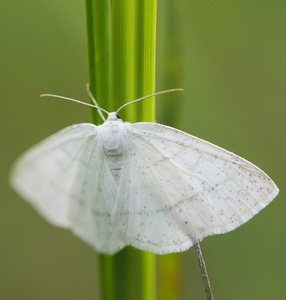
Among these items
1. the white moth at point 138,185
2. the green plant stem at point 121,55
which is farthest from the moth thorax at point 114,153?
the green plant stem at point 121,55

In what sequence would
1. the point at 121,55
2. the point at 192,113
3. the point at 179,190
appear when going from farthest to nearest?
the point at 192,113 < the point at 179,190 < the point at 121,55

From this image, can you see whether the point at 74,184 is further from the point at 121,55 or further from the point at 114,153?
the point at 121,55

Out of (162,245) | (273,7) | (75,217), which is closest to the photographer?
(162,245)

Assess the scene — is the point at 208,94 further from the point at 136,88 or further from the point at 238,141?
the point at 136,88

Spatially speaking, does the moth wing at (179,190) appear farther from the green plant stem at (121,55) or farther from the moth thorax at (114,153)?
the green plant stem at (121,55)

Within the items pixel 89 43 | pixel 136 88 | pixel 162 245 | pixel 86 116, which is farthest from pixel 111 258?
pixel 86 116

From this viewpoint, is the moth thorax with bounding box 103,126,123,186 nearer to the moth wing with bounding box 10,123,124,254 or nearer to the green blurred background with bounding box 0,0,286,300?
the moth wing with bounding box 10,123,124,254

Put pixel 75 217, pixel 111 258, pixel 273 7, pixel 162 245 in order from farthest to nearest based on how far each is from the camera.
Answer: pixel 273 7 → pixel 75 217 → pixel 162 245 → pixel 111 258

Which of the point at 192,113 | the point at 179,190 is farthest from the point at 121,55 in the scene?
the point at 192,113
